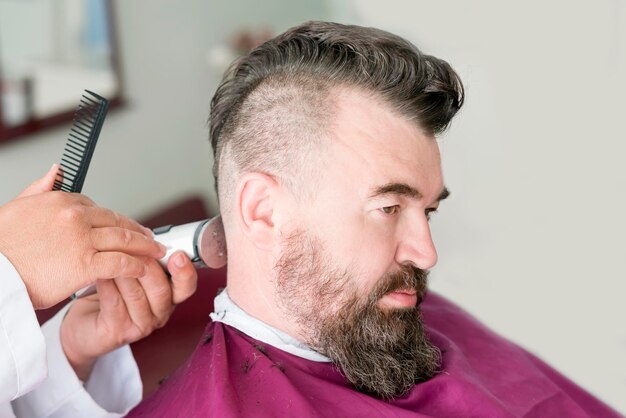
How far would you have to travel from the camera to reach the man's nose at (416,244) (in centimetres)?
134

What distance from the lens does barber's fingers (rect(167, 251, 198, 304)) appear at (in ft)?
4.63

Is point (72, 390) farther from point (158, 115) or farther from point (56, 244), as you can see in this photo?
point (158, 115)

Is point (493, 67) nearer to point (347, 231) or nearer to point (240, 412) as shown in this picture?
point (347, 231)

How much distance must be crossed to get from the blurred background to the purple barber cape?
1156 mm

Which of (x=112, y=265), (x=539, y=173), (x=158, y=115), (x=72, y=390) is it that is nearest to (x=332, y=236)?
(x=112, y=265)

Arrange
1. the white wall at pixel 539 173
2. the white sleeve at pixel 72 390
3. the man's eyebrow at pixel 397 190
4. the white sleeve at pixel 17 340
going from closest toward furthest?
the white sleeve at pixel 17 340 < the man's eyebrow at pixel 397 190 < the white sleeve at pixel 72 390 < the white wall at pixel 539 173

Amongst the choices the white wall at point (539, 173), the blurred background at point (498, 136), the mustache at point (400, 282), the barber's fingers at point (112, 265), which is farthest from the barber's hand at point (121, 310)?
the white wall at point (539, 173)

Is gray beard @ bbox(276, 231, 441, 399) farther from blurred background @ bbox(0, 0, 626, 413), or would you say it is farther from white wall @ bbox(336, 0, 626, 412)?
blurred background @ bbox(0, 0, 626, 413)

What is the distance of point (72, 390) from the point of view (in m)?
1.57

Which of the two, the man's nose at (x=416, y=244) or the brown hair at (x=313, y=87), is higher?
the brown hair at (x=313, y=87)

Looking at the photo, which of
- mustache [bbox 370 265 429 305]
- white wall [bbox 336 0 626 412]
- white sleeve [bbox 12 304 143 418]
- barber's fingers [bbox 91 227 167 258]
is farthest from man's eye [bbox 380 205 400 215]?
white wall [bbox 336 0 626 412]

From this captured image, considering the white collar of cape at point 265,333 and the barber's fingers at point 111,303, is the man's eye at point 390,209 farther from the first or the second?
the barber's fingers at point 111,303

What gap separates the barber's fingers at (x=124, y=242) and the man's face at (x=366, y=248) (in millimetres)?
255

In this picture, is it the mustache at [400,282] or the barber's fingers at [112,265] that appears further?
the mustache at [400,282]
